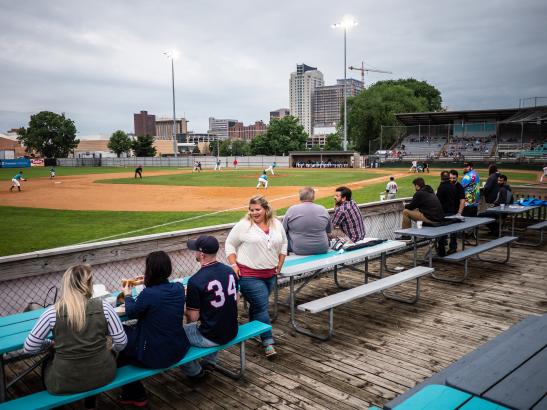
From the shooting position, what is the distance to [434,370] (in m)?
4.34

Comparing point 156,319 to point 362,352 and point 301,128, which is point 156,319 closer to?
point 362,352

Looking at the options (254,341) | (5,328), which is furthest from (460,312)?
(5,328)

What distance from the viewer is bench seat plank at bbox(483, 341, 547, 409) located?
91.8 inches

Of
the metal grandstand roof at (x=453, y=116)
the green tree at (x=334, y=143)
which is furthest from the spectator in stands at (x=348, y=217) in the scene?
the green tree at (x=334, y=143)

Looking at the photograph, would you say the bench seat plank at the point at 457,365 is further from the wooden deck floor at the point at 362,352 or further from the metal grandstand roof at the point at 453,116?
the metal grandstand roof at the point at 453,116

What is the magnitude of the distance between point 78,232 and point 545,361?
1426 centimetres

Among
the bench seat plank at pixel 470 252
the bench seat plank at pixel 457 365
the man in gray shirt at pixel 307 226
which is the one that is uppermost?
the man in gray shirt at pixel 307 226

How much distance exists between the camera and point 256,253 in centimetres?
482

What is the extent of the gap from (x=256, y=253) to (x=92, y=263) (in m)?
2.24

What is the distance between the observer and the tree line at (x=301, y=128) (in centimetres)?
6744

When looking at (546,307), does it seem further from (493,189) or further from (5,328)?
(5,328)

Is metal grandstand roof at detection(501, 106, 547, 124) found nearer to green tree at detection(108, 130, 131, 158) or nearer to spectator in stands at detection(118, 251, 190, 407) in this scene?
spectator in stands at detection(118, 251, 190, 407)

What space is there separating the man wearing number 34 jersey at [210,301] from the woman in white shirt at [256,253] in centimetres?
83

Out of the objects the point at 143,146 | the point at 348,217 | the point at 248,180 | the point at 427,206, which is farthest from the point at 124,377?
the point at 143,146
